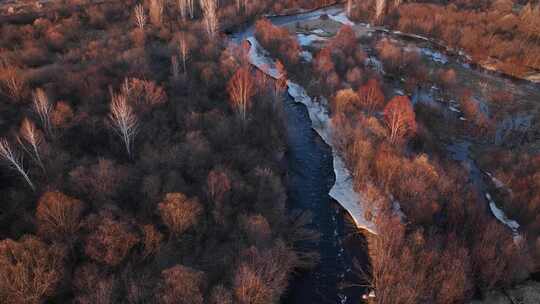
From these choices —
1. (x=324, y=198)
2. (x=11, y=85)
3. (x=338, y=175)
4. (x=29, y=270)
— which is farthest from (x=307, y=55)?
(x=29, y=270)

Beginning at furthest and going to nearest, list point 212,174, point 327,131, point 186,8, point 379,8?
point 379,8 → point 186,8 → point 327,131 → point 212,174

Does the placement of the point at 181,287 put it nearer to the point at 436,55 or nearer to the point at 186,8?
the point at 436,55

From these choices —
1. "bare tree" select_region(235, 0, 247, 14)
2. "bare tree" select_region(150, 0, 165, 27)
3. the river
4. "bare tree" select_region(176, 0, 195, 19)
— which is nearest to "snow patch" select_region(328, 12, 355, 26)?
"bare tree" select_region(235, 0, 247, 14)

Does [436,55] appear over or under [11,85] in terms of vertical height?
under

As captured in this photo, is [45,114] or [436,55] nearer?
[45,114]

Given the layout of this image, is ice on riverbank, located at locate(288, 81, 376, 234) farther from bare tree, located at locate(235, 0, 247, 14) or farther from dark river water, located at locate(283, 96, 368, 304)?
bare tree, located at locate(235, 0, 247, 14)

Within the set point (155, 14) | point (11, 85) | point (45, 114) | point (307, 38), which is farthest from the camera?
point (307, 38)
